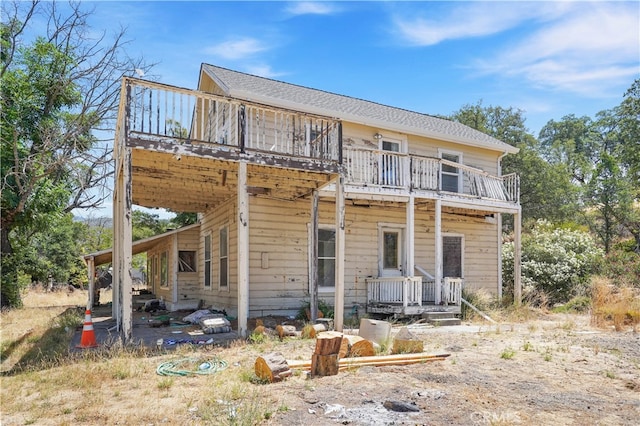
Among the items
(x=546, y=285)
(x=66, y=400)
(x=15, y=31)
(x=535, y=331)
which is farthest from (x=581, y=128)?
(x=66, y=400)

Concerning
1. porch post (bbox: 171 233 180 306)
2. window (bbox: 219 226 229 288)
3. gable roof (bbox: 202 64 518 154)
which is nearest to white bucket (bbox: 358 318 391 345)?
window (bbox: 219 226 229 288)

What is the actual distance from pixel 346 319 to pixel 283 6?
7838 mm

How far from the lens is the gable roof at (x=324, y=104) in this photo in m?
12.5

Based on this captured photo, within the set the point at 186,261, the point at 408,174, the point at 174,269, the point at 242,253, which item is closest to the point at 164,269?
the point at 186,261

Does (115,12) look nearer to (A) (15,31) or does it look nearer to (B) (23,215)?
(A) (15,31)

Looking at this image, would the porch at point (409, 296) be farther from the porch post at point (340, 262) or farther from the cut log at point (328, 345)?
the cut log at point (328, 345)

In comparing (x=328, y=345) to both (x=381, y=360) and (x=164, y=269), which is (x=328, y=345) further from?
(x=164, y=269)

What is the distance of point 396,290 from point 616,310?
541 centimetres

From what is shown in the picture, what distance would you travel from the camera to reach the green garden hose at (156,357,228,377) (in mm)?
6180

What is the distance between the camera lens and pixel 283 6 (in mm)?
10523

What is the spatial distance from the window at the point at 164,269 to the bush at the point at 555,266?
12957mm

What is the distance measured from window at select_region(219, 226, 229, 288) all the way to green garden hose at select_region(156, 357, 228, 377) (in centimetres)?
616

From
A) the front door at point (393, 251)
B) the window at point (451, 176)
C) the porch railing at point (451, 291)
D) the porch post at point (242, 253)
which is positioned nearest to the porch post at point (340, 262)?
the porch post at point (242, 253)

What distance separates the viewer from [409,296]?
40.3 ft
